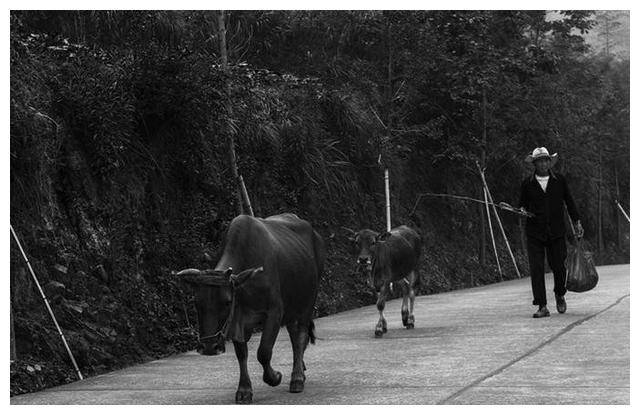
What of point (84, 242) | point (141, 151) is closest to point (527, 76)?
point (141, 151)

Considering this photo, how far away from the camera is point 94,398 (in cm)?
935

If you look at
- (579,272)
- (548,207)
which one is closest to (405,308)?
(548,207)

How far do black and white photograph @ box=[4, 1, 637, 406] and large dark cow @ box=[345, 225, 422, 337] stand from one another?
43mm

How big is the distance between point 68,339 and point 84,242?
1.79 metres

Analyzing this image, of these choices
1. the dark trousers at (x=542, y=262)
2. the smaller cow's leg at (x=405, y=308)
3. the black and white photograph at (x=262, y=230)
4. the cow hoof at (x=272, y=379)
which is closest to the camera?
the cow hoof at (x=272, y=379)

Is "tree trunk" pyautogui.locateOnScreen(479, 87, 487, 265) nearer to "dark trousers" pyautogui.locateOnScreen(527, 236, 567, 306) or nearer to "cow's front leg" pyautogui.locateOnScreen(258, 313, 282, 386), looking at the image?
"dark trousers" pyautogui.locateOnScreen(527, 236, 567, 306)

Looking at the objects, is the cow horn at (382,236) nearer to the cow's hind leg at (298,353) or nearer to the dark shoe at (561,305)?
the dark shoe at (561,305)

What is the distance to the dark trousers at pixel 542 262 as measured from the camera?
14.7 meters

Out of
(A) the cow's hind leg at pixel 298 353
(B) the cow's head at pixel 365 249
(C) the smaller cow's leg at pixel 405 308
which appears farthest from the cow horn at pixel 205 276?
(C) the smaller cow's leg at pixel 405 308

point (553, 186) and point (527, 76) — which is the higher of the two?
point (527, 76)

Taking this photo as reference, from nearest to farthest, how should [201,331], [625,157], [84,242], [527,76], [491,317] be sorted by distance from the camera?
[201,331] < [84,242] < [491,317] < [527,76] < [625,157]

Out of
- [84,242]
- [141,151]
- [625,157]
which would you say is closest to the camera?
[84,242]

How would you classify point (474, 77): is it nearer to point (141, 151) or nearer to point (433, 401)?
point (141, 151)

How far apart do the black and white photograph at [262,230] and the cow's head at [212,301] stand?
0.9 inches
